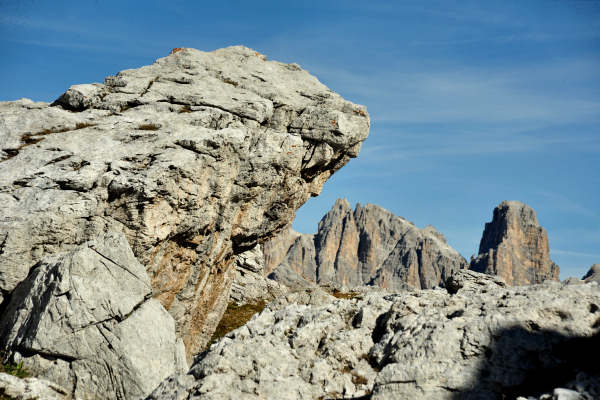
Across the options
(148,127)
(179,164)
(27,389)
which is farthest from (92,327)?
(148,127)

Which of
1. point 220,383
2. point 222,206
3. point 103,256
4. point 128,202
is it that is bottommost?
point 220,383

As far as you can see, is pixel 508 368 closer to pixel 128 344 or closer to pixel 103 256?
pixel 128 344

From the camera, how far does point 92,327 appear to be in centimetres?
1811

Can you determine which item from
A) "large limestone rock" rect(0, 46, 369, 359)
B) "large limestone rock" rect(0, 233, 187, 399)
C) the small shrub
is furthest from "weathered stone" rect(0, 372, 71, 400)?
the small shrub

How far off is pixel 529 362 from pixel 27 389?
49.8 ft

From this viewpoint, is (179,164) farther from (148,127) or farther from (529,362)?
(529,362)

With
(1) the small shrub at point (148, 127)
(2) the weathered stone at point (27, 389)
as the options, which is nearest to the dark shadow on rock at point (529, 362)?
(2) the weathered stone at point (27, 389)

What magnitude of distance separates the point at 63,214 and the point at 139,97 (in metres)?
12.4

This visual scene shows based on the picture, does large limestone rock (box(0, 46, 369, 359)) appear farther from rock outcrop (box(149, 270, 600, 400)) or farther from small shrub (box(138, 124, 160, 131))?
rock outcrop (box(149, 270, 600, 400))

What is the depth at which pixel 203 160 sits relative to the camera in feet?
89.3

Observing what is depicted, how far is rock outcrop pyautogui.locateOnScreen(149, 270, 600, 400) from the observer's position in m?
10.6

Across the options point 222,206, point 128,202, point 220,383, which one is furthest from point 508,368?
point 222,206

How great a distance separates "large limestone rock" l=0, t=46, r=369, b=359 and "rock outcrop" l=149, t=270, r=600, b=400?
12.6 metres

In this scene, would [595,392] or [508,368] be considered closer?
[595,392]
